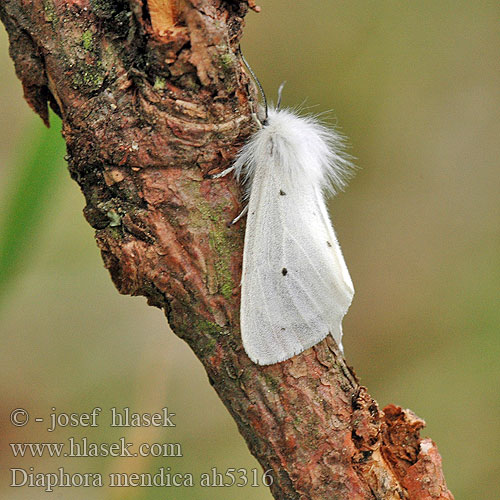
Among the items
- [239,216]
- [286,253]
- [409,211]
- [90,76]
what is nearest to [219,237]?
[239,216]

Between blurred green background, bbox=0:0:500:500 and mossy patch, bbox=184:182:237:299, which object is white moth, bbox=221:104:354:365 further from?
blurred green background, bbox=0:0:500:500

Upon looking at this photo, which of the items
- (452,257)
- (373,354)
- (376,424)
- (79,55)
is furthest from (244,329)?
(452,257)

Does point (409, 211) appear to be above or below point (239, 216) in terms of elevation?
above

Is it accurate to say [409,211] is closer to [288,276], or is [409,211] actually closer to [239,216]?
[288,276]

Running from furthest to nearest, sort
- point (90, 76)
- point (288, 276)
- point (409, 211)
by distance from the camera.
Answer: point (409, 211)
point (288, 276)
point (90, 76)

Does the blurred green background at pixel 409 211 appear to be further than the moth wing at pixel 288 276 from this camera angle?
Yes

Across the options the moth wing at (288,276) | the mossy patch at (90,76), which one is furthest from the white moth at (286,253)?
the mossy patch at (90,76)

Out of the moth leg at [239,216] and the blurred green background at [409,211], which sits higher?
the blurred green background at [409,211]

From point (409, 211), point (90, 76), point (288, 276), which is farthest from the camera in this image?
point (409, 211)

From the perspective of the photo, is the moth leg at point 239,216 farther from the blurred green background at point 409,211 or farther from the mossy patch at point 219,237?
the blurred green background at point 409,211
